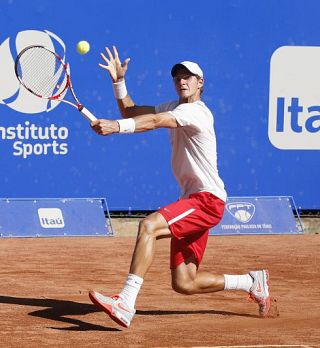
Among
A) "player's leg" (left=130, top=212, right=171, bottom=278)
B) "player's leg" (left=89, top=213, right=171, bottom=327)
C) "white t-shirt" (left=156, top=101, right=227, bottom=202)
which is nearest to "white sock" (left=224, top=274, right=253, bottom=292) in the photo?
"white t-shirt" (left=156, top=101, right=227, bottom=202)

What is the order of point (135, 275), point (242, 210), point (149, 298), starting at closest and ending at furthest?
point (135, 275) < point (149, 298) < point (242, 210)

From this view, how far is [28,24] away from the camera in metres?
11.9

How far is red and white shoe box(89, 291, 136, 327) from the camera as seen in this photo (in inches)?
248

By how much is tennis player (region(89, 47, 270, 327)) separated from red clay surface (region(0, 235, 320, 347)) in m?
0.25

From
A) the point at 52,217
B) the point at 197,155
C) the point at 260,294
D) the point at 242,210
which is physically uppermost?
the point at 197,155

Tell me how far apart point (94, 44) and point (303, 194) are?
3118 mm

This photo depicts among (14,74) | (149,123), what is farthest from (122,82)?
(14,74)

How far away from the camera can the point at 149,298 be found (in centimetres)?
815

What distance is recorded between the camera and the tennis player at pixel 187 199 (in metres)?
6.50

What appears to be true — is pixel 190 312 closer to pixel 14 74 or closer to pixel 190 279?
pixel 190 279

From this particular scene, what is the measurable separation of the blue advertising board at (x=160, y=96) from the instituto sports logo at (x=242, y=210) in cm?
15

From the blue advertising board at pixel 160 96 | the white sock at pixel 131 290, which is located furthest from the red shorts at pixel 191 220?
the blue advertising board at pixel 160 96

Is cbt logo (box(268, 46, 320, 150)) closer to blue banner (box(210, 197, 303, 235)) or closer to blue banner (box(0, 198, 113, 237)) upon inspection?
blue banner (box(210, 197, 303, 235))

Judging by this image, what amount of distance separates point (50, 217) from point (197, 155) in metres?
5.44
